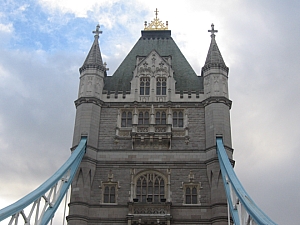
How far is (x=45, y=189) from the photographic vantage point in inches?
827

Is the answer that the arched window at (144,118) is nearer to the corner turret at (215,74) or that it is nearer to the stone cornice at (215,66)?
the corner turret at (215,74)

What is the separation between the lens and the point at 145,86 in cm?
3105

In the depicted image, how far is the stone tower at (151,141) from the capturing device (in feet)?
85.8

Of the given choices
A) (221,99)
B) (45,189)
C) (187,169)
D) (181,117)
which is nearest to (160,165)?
(187,169)

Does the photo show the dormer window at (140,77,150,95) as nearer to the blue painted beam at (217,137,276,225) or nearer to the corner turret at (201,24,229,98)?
the corner turret at (201,24,229,98)

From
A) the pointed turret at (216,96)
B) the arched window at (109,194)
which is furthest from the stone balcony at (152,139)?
the arched window at (109,194)

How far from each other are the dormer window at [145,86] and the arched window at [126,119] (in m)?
1.79

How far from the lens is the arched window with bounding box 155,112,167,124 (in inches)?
→ 1164

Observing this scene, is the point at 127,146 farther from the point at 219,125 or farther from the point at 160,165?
the point at 219,125

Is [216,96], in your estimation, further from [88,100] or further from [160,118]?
[88,100]

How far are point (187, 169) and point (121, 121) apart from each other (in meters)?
5.15

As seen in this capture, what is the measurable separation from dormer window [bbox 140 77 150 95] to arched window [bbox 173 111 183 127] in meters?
2.41

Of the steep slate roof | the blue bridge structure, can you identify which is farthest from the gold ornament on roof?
the blue bridge structure

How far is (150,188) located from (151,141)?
2825 mm
